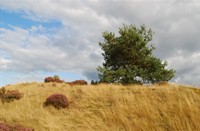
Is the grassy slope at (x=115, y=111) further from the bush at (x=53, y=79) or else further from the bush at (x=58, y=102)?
the bush at (x=53, y=79)

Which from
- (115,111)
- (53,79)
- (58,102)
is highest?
(53,79)

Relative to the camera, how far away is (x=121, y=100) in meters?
16.1

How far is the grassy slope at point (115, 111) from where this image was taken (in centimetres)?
1227

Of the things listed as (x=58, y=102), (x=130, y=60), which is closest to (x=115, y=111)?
(x=58, y=102)

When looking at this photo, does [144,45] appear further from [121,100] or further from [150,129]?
[150,129]

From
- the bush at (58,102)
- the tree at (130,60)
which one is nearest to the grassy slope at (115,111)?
the bush at (58,102)

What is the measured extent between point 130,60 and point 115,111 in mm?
15896

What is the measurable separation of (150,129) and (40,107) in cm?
849

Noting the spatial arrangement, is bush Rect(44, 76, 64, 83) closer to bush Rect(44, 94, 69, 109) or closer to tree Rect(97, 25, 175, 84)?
tree Rect(97, 25, 175, 84)

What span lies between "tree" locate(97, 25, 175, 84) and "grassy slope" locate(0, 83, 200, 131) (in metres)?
8.28

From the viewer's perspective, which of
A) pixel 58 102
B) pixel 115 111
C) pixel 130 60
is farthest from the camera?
pixel 130 60

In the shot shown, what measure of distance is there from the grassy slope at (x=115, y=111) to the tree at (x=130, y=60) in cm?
828

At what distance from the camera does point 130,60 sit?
30.0m

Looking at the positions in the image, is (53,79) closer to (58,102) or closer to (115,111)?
(58,102)
